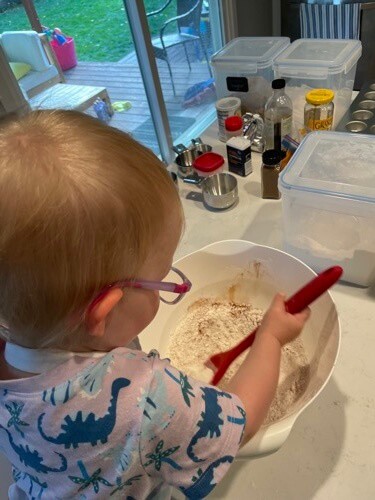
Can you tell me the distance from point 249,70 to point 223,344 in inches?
30.9

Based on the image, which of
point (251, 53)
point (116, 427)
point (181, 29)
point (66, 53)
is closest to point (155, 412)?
point (116, 427)

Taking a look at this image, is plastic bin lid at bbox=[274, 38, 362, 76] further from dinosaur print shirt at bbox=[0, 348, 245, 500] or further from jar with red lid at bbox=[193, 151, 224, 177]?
dinosaur print shirt at bbox=[0, 348, 245, 500]

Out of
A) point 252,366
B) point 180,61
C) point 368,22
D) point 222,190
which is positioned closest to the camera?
point 252,366

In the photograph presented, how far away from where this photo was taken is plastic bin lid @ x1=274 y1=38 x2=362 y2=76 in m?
0.99

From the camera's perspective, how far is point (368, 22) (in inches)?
71.2

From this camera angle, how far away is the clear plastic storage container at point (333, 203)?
65 centimetres

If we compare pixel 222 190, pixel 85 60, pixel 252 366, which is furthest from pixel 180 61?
pixel 252 366

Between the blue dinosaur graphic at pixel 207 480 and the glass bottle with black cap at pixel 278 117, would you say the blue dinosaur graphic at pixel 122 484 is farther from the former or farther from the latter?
the glass bottle with black cap at pixel 278 117

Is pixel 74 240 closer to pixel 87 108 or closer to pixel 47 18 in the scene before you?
pixel 87 108

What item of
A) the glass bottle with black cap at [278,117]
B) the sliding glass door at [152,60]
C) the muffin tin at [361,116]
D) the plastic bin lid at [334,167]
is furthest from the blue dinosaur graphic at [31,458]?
the sliding glass door at [152,60]

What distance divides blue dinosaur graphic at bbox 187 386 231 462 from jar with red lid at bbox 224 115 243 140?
0.79m

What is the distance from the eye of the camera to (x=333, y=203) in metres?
0.65

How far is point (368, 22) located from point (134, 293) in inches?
76.8

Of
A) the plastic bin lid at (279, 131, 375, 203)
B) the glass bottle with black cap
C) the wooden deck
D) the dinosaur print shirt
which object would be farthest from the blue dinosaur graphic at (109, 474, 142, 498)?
the wooden deck
